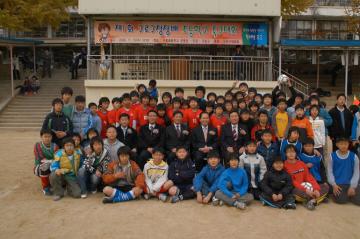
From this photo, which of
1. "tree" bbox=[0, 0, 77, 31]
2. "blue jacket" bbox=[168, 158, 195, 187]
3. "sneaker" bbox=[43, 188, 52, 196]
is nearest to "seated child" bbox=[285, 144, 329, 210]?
"blue jacket" bbox=[168, 158, 195, 187]

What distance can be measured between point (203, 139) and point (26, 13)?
16775 millimetres

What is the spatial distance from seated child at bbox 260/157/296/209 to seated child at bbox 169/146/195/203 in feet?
3.69

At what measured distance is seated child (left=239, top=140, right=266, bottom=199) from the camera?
21.7 feet

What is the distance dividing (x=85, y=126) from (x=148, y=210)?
232 centimetres

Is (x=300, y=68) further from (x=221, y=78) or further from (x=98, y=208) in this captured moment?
(x=98, y=208)

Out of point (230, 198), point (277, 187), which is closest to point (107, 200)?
point (230, 198)

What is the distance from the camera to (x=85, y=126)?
25.0 feet

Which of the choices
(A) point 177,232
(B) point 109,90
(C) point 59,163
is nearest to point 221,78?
(B) point 109,90

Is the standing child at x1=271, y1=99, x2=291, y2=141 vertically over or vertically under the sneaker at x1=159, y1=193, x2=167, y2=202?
over

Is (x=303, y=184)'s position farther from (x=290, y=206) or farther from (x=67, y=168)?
(x=67, y=168)

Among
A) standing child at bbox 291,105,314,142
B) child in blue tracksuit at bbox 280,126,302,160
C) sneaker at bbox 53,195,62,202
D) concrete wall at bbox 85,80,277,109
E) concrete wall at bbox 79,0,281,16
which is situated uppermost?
concrete wall at bbox 79,0,281,16

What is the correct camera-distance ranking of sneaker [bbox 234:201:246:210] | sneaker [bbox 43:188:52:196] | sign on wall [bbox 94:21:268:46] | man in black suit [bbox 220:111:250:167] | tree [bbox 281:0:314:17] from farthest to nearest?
tree [bbox 281:0:314:17], sign on wall [bbox 94:21:268:46], man in black suit [bbox 220:111:250:167], sneaker [bbox 43:188:52:196], sneaker [bbox 234:201:246:210]

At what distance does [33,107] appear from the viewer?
18.8 m

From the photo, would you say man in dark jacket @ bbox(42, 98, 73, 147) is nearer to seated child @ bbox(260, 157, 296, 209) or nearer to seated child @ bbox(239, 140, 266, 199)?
seated child @ bbox(239, 140, 266, 199)
